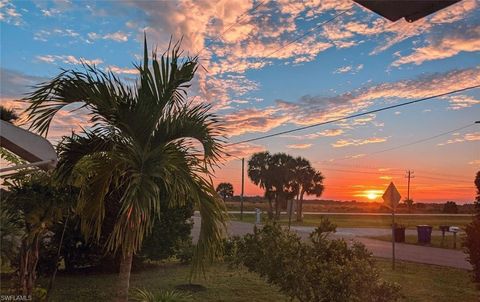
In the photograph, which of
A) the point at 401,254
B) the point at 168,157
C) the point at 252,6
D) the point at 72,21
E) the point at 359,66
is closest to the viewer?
the point at 168,157

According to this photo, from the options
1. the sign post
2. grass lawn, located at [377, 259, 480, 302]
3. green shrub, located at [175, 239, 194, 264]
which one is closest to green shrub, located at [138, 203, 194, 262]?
green shrub, located at [175, 239, 194, 264]

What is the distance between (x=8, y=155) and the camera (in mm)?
8367

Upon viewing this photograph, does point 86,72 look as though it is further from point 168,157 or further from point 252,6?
point 252,6

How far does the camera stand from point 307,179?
54.2m

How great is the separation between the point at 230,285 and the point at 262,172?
4313 cm

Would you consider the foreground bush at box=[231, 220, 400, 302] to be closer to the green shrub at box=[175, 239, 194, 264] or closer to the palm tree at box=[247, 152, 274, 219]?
the green shrub at box=[175, 239, 194, 264]

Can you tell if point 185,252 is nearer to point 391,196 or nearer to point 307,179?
point 391,196

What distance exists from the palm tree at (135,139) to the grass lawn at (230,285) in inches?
137

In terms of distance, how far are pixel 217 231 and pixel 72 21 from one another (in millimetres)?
5395

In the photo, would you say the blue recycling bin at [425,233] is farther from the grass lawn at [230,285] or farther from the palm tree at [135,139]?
the palm tree at [135,139]

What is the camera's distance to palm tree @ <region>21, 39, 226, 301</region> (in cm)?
520

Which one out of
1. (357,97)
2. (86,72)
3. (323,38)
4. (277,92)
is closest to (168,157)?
(86,72)

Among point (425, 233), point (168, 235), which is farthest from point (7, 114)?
point (425, 233)

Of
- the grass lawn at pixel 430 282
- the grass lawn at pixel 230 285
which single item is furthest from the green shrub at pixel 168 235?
the grass lawn at pixel 430 282
